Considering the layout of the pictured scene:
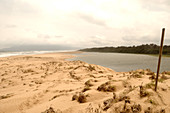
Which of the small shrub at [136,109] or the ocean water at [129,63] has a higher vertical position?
the small shrub at [136,109]

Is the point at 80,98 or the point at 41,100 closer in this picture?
the point at 80,98

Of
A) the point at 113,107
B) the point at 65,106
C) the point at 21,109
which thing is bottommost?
the point at 21,109

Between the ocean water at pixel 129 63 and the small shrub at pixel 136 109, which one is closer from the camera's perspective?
the small shrub at pixel 136 109

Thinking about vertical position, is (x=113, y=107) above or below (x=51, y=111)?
above

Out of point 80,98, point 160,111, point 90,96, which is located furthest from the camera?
point 90,96

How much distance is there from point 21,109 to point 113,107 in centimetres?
276

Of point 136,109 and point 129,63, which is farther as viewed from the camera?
point 129,63

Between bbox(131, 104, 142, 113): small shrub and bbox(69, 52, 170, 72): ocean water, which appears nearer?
bbox(131, 104, 142, 113): small shrub

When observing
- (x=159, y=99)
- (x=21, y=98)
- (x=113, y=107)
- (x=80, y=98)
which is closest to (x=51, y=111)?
(x=80, y=98)

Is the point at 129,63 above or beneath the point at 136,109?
beneath

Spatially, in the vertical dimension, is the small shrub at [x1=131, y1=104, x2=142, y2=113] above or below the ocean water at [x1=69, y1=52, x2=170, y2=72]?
above

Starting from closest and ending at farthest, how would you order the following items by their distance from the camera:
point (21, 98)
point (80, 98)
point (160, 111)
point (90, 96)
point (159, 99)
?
point (160, 111), point (159, 99), point (80, 98), point (90, 96), point (21, 98)

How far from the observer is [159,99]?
265cm

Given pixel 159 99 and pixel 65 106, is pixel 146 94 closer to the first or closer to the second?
pixel 159 99
